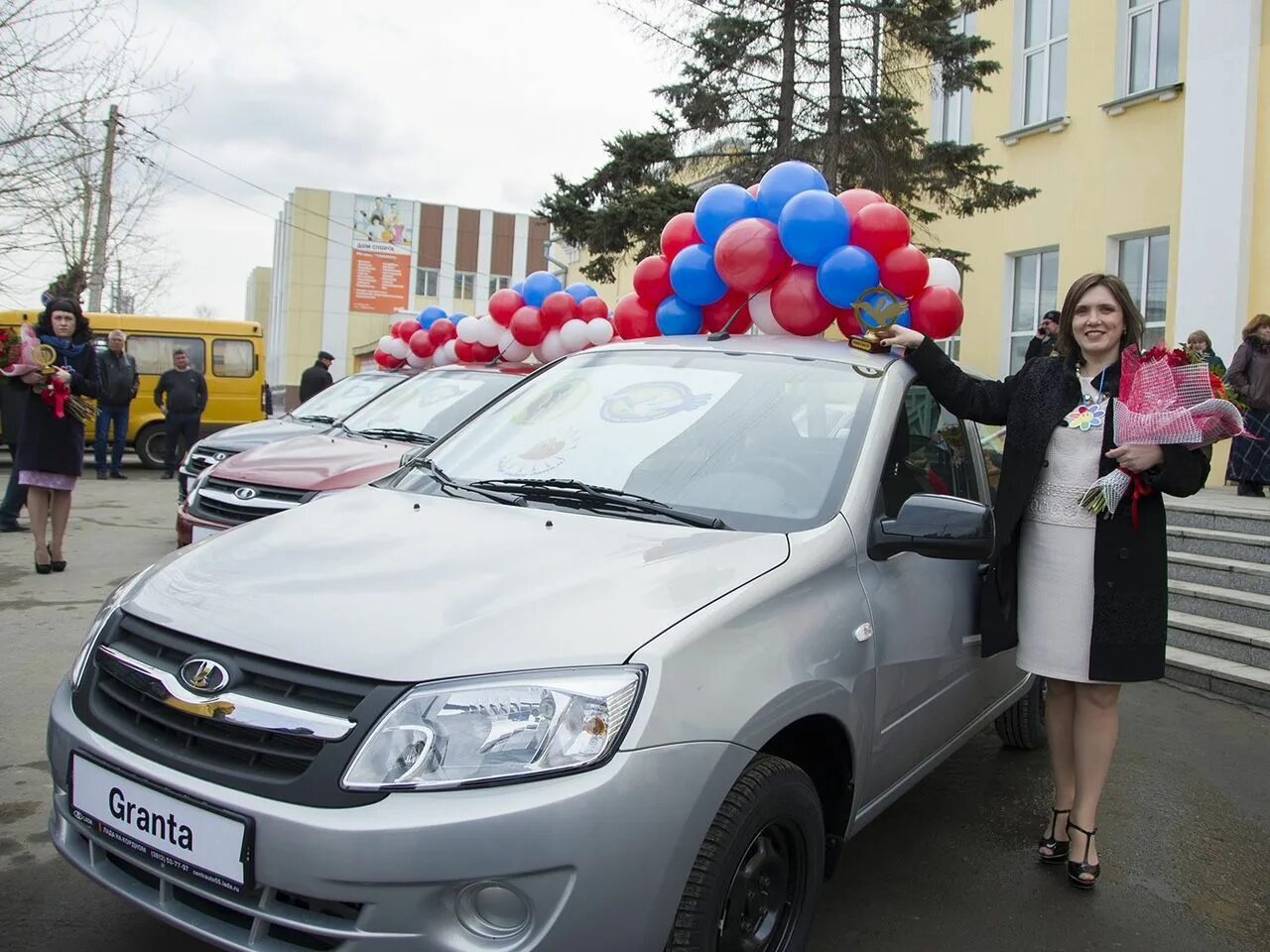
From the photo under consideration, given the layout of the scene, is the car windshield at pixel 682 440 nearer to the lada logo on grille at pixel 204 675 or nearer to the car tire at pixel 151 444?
the lada logo on grille at pixel 204 675

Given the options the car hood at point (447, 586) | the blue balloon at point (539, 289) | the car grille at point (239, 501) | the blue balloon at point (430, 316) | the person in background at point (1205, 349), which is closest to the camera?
the car hood at point (447, 586)

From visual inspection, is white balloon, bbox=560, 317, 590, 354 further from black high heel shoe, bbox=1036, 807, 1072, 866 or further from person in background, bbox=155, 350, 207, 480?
person in background, bbox=155, 350, 207, 480

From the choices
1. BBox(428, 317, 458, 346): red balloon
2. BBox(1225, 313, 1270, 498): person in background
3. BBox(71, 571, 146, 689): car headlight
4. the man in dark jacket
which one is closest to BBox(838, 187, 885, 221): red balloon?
BBox(71, 571, 146, 689): car headlight

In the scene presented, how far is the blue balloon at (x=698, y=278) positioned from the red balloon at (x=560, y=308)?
12.7 feet

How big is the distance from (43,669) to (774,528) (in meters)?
4.00

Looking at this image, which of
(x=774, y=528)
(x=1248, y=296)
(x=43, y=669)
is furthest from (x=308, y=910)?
(x=1248, y=296)

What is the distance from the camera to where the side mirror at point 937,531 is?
8.47 ft

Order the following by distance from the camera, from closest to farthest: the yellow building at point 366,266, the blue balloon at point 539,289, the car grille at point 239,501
→ the car grille at point 239,501 → the blue balloon at point 539,289 → the yellow building at point 366,266

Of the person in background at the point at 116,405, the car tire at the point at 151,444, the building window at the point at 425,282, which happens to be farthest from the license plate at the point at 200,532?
the building window at the point at 425,282

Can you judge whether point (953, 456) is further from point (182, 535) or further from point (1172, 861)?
point (182, 535)

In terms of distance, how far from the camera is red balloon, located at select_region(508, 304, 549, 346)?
26.9 ft

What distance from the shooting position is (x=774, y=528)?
2547 mm

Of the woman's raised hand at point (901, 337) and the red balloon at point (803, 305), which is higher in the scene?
the red balloon at point (803, 305)

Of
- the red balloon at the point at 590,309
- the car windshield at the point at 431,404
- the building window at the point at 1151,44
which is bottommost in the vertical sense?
the car windshield at the point at 431,404
